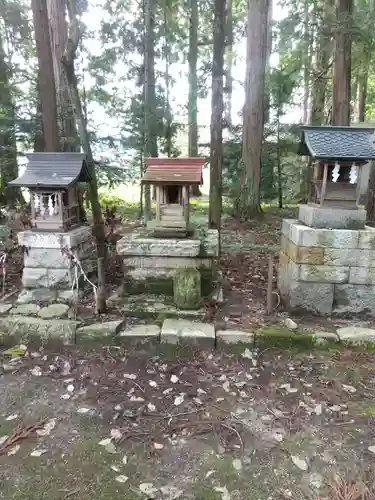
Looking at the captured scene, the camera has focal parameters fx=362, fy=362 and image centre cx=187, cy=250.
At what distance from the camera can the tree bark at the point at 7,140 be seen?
9.65m

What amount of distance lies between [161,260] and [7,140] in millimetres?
8154

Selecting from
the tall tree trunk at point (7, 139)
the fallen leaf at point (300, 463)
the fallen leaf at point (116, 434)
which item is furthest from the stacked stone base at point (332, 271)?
the tall tree trunk at point (7, 139)

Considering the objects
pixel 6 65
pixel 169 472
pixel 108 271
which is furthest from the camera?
pixel 6 65

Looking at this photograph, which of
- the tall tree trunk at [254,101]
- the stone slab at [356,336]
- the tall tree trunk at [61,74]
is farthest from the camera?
the tall tree trunk at [254,101]

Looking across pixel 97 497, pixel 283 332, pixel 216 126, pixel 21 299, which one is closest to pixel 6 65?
pixel 216 126

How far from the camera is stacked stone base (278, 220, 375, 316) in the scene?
4.68 metres

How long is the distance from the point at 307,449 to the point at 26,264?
4.26 meters

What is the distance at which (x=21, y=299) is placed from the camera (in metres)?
5.20

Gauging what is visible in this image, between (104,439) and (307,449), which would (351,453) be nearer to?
(307,449)

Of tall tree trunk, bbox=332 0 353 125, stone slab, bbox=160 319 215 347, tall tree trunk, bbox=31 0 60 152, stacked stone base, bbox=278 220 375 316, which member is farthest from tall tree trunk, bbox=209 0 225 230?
tall tree trunk, bbox=332 0 353 125

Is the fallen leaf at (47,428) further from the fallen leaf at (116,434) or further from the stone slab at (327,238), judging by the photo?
the stone slab at (327,238)

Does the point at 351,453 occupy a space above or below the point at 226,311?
below

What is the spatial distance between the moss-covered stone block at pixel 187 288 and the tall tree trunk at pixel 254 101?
6.44 meters

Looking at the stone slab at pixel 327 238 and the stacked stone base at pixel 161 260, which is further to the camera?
the stacked stone base at pixel 161 260
